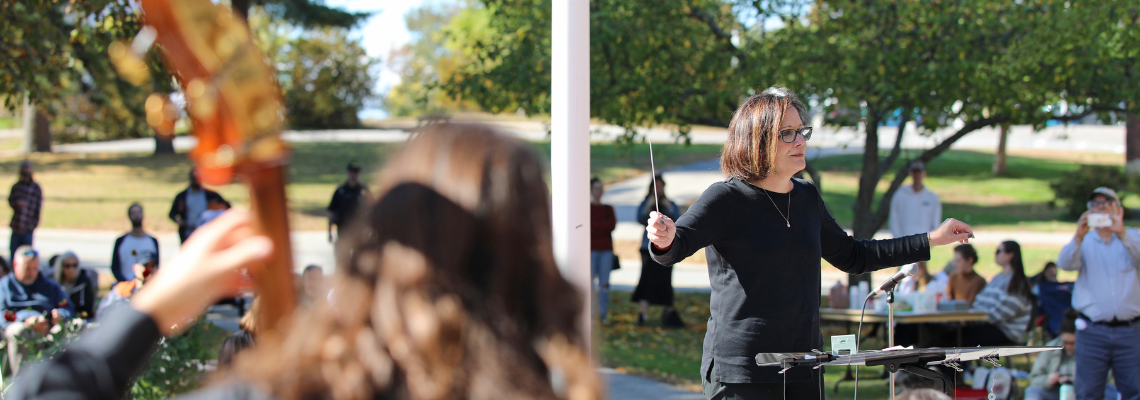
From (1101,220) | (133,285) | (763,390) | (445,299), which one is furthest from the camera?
(133,285)

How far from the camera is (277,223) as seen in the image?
114cm

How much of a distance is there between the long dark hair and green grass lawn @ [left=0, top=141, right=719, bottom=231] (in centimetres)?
961

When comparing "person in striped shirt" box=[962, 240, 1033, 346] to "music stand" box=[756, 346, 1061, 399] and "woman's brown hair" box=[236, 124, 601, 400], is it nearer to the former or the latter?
"music stand" box=[756, 346, 1061, 399]

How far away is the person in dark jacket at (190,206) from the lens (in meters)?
11.9

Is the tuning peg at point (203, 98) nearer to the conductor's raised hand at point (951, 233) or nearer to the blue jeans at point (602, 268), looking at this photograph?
the conductor's raised hand at point (951, 233)

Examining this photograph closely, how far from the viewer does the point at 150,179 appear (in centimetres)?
2684

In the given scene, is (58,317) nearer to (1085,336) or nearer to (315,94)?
(1085,336)

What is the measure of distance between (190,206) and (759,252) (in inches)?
414

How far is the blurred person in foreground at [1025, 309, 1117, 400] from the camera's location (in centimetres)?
661

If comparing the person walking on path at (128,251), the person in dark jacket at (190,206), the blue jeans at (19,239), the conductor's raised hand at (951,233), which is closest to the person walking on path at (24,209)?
the blue jeans at (19,239)

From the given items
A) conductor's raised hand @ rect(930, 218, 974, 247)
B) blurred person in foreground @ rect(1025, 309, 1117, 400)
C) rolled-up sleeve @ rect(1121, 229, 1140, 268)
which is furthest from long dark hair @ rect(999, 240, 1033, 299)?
conductor's raised hand @ rect(930, 218, 974, 247)

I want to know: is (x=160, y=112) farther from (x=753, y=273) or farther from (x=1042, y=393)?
(x=1042, y=393)

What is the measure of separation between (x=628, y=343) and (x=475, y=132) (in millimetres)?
8316

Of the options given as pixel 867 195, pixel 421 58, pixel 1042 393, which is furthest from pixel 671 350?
pixel 421 58
